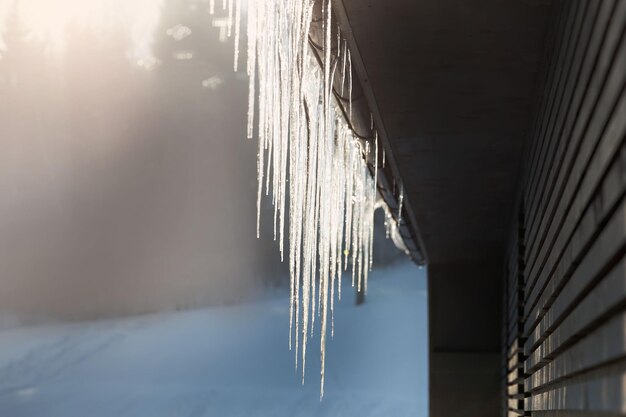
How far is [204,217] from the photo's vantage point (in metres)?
30.2

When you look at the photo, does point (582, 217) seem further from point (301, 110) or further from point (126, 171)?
point (126, 171)

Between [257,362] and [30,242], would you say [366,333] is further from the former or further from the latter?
[30,242]

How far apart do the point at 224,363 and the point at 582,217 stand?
28913 millimetres

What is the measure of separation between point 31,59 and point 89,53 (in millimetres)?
1737

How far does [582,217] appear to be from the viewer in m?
2.28

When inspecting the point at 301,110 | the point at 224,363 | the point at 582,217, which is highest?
the point at 301,110

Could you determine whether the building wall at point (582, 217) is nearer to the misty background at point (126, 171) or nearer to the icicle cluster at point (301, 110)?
the icicle cluster at point (301, 110)

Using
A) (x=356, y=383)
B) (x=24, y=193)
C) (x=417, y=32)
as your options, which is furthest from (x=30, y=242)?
(x=417, y=32)

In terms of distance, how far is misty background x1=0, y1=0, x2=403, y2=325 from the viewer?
91.5ft

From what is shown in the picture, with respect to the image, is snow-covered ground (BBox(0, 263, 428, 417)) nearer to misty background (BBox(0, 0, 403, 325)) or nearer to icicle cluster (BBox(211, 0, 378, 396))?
misty background (BBox(0, 0, 403, 325))

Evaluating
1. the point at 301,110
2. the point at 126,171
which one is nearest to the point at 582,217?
the point at 301,110

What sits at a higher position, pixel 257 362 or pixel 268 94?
pixel 268 94

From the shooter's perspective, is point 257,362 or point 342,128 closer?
point 342,128

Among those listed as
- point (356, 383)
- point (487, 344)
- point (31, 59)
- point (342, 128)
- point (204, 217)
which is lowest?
point (356, 383)
